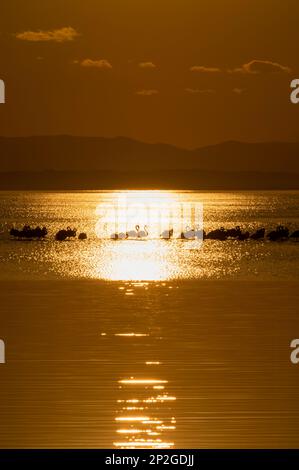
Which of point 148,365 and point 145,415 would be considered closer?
point 145,415

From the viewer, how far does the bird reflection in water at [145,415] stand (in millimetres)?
10070

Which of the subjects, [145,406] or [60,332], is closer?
[145,406]

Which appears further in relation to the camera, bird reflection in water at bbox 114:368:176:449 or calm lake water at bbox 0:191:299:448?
calm lake water at bbox 0:191:299:448

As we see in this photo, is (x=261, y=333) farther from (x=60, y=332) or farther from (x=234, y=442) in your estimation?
(x=234, y=442)

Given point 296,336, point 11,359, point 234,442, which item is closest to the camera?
point 234,442

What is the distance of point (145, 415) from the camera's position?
1107 cm

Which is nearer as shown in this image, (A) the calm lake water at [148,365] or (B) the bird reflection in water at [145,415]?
(B) the bird reflection in water at [145,415]

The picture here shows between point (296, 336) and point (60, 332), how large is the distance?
3.33 metres

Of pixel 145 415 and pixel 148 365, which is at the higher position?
pixel 148 365

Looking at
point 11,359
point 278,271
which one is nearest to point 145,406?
point 11,359

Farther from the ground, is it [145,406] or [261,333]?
[261,333]

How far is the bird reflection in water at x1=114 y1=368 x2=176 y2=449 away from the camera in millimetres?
10070

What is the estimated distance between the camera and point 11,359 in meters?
14.3
